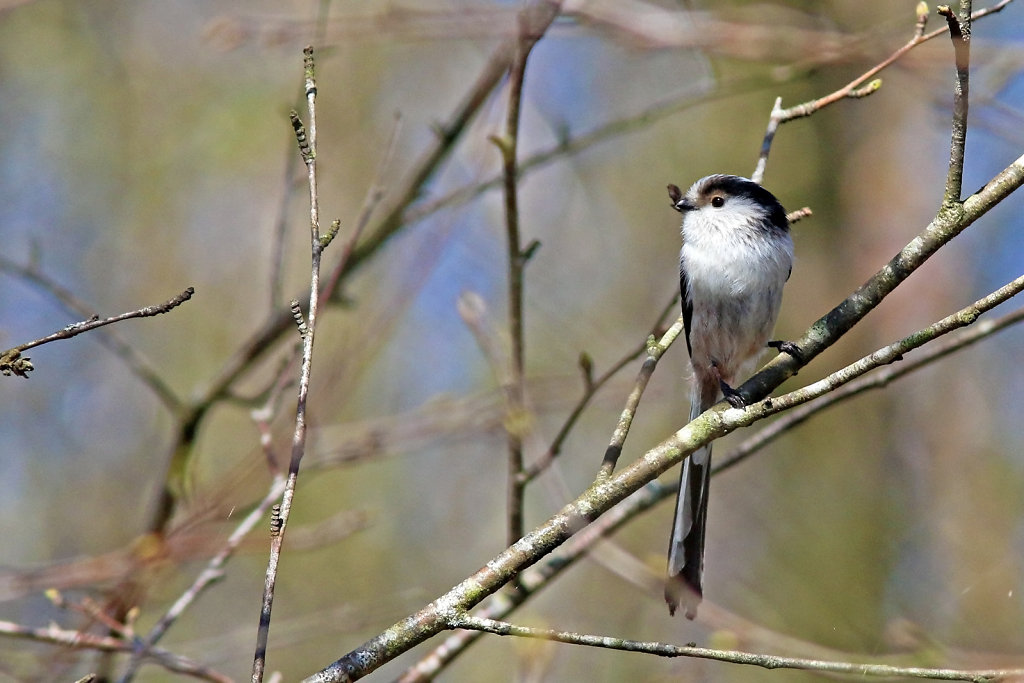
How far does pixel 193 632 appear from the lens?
21.3 feet

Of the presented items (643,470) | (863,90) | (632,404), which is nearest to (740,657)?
(643,470)

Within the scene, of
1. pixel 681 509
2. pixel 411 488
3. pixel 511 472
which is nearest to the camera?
pixel 511 472

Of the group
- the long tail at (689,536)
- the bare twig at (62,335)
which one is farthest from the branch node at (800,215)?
the bare twig at (62,335)

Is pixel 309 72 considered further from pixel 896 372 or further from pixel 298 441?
pixel 896 372

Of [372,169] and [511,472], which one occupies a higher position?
[372,169]

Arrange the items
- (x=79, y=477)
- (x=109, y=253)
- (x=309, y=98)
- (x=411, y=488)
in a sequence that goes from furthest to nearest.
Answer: (x=411, y=488) < (x=109, y=253) < (x=79, y=477) < (x=309, y=98)

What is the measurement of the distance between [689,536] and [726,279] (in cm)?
93

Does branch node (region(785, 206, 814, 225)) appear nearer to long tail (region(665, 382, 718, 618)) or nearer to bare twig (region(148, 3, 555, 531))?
long tail (region(665, 382, 718, 618))

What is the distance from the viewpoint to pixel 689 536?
295 centimetres

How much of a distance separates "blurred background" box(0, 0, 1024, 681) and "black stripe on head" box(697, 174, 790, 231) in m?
2.40

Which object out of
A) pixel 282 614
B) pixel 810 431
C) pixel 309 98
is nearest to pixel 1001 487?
pixel 810 431

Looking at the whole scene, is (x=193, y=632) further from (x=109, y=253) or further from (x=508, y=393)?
(x=508, y=393)

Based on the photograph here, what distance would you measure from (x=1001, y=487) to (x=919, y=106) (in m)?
3.13

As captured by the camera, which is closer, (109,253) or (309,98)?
(309,98)
